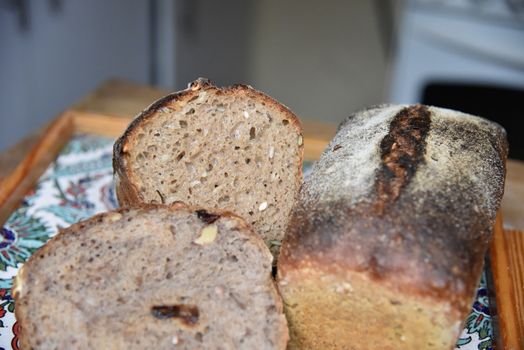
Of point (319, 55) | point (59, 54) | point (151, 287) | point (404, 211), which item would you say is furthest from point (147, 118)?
point (319, 55)

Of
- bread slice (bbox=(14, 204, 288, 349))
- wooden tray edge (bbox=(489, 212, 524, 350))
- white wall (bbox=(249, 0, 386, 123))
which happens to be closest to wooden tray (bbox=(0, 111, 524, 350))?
wooden tray edge (bbox=(489, 212, 524, 350))

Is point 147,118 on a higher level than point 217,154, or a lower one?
higher

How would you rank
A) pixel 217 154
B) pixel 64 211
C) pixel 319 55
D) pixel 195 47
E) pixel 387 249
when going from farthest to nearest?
pixel 319 55, pixel 195 47, pixel 64 211, pixel 217 154, pixel 387 249

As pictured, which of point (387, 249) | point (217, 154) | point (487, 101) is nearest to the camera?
point (387, 249)

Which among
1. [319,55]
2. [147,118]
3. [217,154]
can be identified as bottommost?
[319,55]

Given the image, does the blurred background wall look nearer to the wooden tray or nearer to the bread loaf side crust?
the wooden tray

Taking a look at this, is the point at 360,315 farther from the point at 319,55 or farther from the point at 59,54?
the point at 319,55

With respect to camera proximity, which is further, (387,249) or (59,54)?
(59,54)
